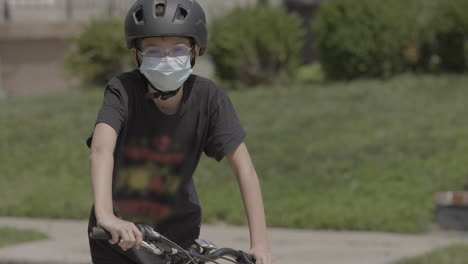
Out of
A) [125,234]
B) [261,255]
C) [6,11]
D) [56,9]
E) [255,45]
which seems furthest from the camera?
[56,9]

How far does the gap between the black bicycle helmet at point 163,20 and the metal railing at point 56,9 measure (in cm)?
1655

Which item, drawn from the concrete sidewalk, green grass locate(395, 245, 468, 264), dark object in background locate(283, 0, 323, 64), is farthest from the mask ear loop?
dark object in background locate(283, 0, 323, 64)

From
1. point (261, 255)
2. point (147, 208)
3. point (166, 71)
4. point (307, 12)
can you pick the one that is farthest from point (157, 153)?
point (307, 12)

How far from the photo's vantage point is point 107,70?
18.2m

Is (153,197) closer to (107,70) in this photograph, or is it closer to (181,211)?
(181,211)

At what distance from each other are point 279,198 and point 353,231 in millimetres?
1109

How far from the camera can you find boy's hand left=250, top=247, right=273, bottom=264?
3.64m

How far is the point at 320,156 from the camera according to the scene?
1135 cm

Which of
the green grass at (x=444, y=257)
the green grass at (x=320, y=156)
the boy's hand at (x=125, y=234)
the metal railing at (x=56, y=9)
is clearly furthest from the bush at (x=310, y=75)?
the boy's hand at (x=125, y=234)

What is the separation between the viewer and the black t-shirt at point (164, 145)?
390 centimetres

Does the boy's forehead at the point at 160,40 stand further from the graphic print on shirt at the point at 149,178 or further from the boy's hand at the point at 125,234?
the boy's hand at the point at 125,234

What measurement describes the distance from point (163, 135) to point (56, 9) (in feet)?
55.7

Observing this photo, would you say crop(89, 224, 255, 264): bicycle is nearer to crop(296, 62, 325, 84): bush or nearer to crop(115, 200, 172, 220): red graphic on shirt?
crop(115, 200, 172, 220): red graphic on shirt

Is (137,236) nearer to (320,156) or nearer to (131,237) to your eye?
(131,237)
